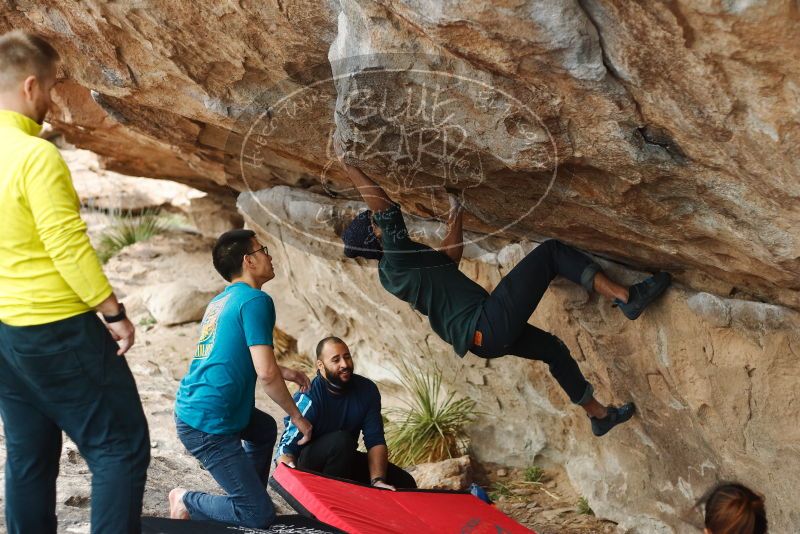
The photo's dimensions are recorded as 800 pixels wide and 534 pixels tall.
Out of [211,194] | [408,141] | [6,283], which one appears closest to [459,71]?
[408,141]

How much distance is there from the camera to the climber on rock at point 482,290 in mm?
4379

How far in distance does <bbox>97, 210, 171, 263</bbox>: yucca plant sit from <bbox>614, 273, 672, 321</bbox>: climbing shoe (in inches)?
284

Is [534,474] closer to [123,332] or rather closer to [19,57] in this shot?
[123,332]

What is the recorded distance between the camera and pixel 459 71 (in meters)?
3.23

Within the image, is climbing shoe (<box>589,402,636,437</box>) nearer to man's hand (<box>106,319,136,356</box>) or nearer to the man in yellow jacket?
the man in yellow jacket

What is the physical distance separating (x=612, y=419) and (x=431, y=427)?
184cm

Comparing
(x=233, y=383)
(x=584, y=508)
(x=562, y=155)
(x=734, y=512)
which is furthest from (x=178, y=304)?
(x=734, y=512)

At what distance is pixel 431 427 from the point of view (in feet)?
21.1

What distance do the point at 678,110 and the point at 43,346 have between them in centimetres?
206

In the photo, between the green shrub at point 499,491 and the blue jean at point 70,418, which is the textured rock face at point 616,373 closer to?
the green shrub at point 499,491

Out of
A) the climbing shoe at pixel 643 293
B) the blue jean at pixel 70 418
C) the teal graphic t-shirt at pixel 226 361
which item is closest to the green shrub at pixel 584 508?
the climbing shoe at pixel 643 293

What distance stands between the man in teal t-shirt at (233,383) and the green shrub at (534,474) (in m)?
2.76

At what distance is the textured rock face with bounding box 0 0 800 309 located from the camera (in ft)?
8.99

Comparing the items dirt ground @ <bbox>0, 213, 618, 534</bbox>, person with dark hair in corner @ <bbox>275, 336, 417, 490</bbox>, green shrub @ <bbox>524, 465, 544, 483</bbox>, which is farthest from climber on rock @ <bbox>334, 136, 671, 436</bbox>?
green shrub @ <bbox>524, 465, 544, 483</bbox>
